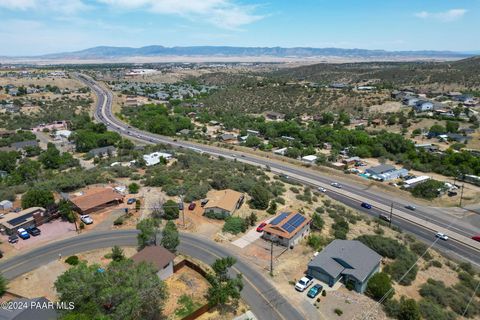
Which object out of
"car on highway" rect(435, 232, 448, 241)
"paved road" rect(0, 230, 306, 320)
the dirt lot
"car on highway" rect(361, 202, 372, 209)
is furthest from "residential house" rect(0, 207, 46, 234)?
"car on highway" rect(435, 232, 448, 241)

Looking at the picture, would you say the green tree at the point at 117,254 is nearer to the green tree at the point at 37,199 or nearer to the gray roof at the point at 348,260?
the green tree at the point at 37,199

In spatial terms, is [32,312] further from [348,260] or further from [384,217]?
[384,217]

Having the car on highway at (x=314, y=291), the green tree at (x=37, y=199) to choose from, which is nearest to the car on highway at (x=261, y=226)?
the car on highway at (x=314, y=291)

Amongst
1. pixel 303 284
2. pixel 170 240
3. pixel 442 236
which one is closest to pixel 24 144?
pixel 170 240

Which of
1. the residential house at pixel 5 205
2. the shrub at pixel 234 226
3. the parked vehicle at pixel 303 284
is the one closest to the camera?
the parked vehicle at pixel 303 284

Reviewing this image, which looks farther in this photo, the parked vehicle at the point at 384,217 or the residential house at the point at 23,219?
the parked vehicle at the point at 384,217
